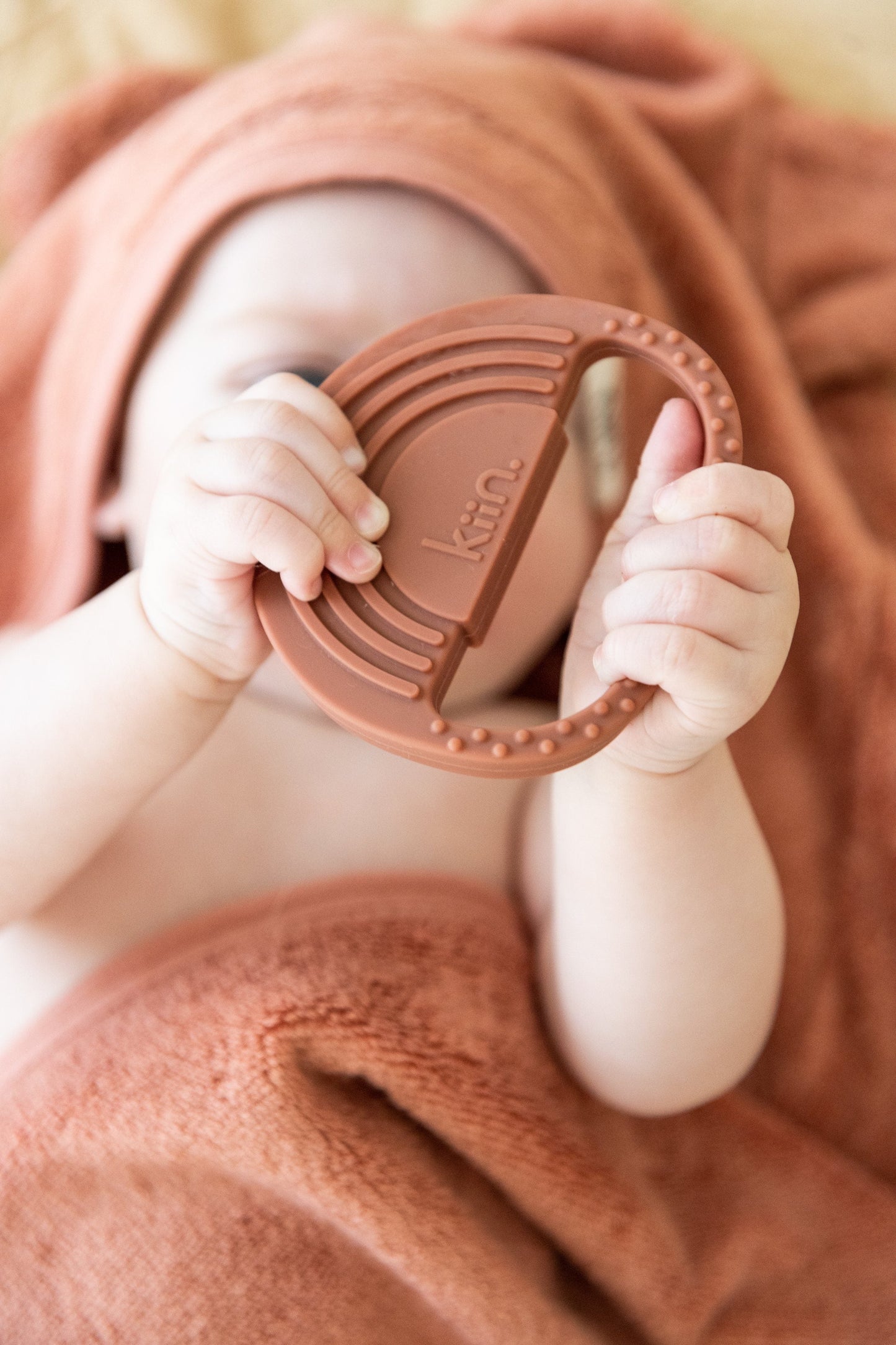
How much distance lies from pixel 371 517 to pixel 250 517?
0.07 meters

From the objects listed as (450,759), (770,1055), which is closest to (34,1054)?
(450,759)

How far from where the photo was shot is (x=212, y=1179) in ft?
2.61

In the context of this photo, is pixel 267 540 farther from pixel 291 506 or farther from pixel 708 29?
pixel 708 29

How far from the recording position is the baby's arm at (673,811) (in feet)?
2.00

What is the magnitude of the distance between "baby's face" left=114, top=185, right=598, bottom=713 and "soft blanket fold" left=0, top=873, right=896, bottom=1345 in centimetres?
25

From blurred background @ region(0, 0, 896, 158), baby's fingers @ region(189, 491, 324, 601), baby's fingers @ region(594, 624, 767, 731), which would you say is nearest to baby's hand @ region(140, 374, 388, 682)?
baby's fingers @ region(189, 491, 324, 601)

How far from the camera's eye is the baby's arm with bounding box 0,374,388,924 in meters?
0.64

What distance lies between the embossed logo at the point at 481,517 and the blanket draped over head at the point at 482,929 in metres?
0.36

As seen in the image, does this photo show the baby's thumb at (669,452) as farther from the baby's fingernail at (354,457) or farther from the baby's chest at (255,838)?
the baby's chest at (255,838)

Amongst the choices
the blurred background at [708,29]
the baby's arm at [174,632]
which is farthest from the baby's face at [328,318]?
the blurred background at [708,29]

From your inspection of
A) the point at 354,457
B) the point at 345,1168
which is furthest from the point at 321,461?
the point at 345,1168

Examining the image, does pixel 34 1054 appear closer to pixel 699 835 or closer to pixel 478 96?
pixel 699 835

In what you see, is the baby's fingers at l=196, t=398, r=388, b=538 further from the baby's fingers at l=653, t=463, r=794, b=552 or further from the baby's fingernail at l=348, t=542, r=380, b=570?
the baby's fingers at l=653, t=463, r=794, b=552

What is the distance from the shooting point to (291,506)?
64 centimetres
